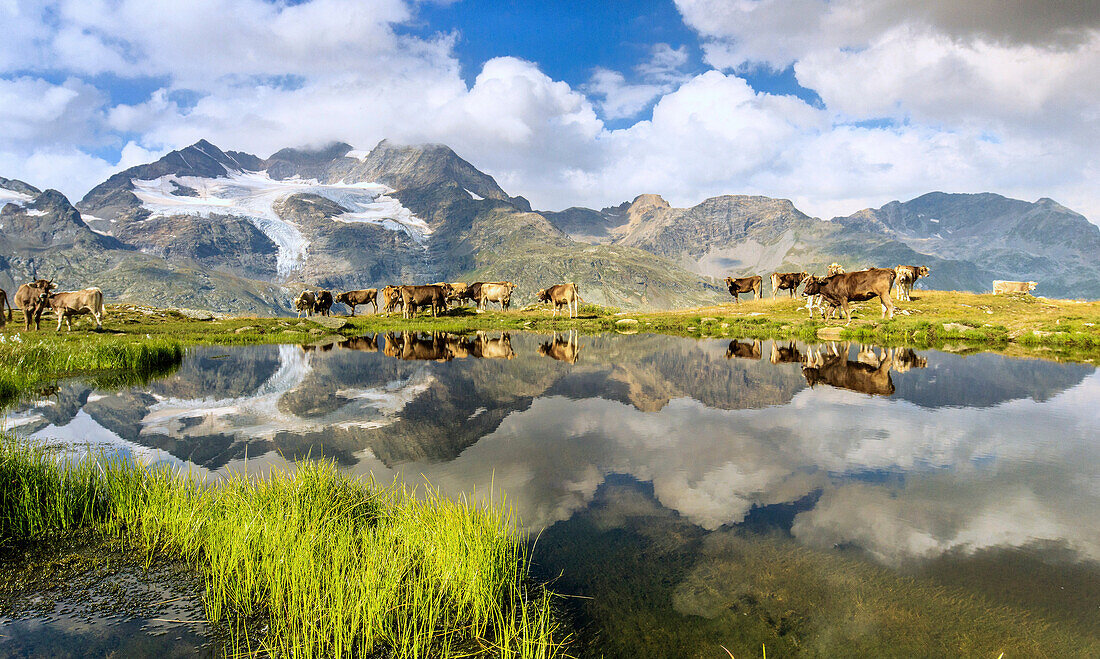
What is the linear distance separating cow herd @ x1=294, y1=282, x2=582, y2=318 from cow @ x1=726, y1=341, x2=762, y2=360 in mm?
27808

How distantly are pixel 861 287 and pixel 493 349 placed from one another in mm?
30838

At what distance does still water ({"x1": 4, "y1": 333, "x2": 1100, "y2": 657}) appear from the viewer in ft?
19.0

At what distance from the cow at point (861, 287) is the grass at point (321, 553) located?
136 ft

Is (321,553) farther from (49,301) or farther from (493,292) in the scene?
(493,292)

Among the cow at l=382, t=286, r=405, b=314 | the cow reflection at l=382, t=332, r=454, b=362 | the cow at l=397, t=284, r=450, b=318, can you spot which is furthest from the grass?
the cow at l=382, t=286, r=405, b=314

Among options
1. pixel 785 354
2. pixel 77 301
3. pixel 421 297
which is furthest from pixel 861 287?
pixel 77 301

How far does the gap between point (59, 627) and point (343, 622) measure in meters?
3.20

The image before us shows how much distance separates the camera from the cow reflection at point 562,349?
98.5 feet

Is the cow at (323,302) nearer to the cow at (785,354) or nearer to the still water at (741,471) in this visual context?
the still water at (741,471)

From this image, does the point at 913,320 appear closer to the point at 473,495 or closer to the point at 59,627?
the point at 473,495

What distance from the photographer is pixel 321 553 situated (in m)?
6.43

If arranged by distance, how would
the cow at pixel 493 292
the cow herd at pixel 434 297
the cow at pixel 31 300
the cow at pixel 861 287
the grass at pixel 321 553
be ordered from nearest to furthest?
1. the grass at pixel 321 553
2. the cow at pixel 861 287
3. the cow at pixel 31 300
4. the cow herd at pixel 434 297
5. the cow at pixel 493 292

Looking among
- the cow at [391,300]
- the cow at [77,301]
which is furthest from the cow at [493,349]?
the cow at [391,300]

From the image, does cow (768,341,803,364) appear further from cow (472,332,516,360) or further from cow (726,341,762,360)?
cow (472,332,516,360)
